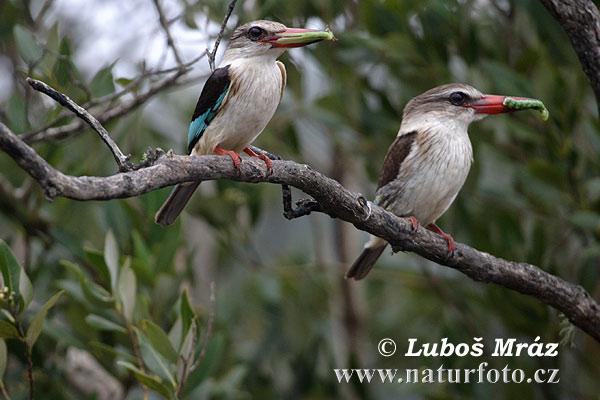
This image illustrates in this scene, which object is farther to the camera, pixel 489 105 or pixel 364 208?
pixel 489 105

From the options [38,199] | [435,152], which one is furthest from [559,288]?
[38,199]

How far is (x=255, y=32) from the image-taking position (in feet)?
8.21

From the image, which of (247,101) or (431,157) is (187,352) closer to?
(247,101)

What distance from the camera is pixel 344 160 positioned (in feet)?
18.4

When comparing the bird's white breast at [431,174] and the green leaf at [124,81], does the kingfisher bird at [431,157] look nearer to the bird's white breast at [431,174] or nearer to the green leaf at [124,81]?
the bird's white breast at [431,174]

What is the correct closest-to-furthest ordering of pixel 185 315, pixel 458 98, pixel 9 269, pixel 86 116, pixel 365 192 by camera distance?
pixel 86 116 → pixel 9 269 → pixel 185 315 → pixel 458 98 → pixel 365 192

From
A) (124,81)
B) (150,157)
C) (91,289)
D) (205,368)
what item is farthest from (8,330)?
(124,81)

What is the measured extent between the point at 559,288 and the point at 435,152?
79 centimetres

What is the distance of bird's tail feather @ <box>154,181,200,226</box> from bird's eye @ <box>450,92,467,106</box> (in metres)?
1.16

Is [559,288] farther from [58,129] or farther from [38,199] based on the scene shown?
[38,199]

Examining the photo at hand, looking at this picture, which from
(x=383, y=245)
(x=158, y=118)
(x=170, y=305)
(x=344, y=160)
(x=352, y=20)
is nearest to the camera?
(x=383, y=245)

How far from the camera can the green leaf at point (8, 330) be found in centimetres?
245

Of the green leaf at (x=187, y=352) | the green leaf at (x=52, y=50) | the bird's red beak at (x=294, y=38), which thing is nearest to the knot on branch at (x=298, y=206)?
the bird's red beak at (x=294, y=38)

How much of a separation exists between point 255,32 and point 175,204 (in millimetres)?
796
